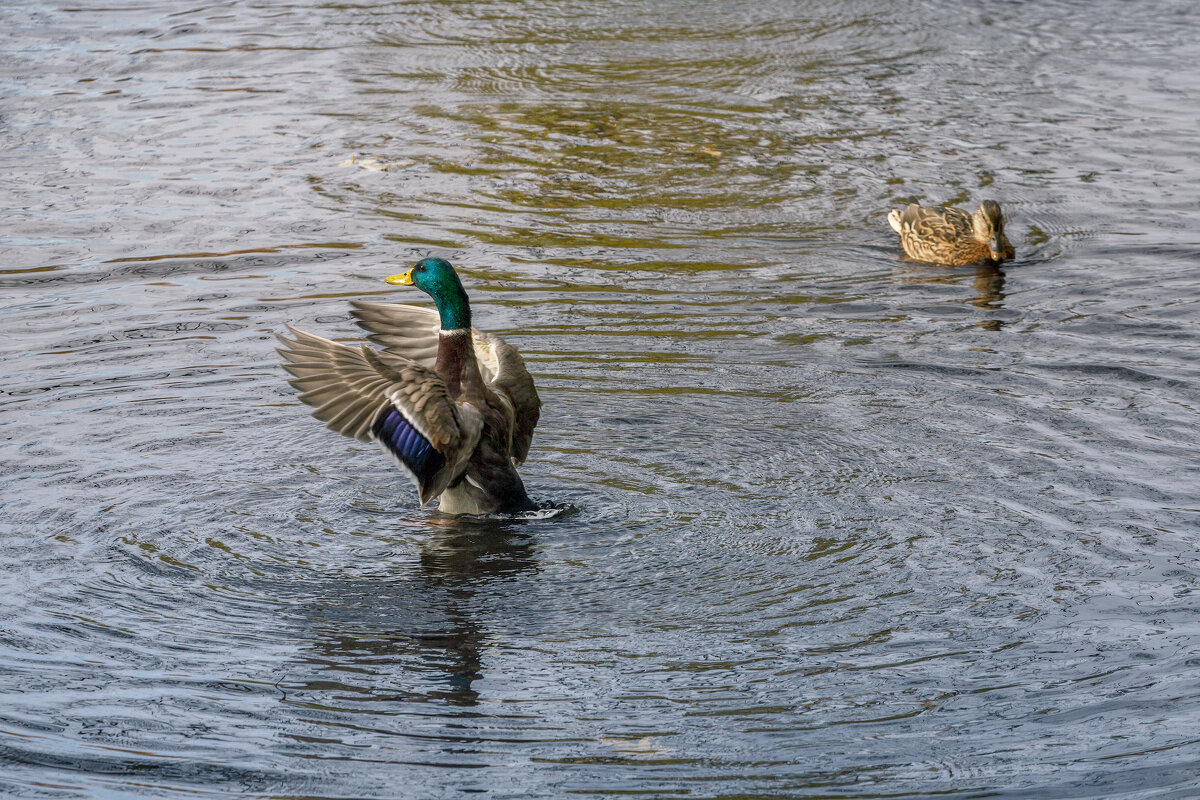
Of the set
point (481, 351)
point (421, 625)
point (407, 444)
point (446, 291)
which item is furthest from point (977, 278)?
point (421, 625)

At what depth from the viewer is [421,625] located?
19.9ft

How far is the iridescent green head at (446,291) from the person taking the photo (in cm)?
722

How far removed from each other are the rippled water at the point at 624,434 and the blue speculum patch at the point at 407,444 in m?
0.40

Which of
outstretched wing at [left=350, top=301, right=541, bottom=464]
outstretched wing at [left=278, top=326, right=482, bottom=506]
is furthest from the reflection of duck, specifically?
outstretched wing at [left=278, top=326, right=482, bottom=506]

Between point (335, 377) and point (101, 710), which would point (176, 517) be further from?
point (101, 710)

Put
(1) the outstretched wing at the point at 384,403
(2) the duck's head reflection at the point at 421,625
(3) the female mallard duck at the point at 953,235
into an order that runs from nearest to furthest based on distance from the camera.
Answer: (2) the duck's head reflection at the point at 421,625 → (1) the outstretched wing at the point at 384,403 → (3) the female mallard duck at the point at 953,235

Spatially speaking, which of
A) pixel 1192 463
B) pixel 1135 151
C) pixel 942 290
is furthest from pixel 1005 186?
pixel 1192 463

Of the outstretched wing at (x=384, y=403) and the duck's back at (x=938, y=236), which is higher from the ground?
the outstretched wing at (x=384, y=403)

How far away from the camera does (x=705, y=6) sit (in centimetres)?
1808

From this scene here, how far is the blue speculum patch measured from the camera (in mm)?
6730

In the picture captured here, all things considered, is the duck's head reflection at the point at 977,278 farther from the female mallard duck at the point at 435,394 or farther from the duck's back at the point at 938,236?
the female mallard duck at the point at 435,394

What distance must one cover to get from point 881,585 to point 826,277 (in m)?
4.75

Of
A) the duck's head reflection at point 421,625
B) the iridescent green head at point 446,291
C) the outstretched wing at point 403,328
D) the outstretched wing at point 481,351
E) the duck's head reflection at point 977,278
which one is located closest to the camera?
the duck's head reflection at point 421,625

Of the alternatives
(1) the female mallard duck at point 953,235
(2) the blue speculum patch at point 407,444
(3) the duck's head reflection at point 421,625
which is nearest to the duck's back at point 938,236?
(1) the female mallard duck at point 953,235
